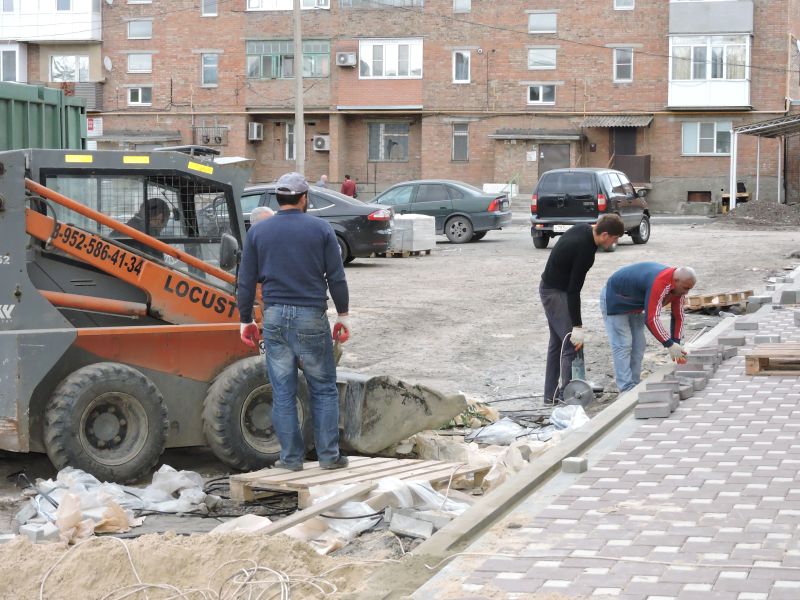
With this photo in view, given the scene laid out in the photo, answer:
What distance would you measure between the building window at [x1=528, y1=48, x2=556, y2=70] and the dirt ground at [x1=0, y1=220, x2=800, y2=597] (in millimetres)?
24284

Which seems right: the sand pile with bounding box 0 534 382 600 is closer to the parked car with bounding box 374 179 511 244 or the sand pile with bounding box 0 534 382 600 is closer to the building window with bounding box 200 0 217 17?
the parked car with bounding box 374 179 511 244

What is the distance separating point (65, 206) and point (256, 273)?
72.9 inches

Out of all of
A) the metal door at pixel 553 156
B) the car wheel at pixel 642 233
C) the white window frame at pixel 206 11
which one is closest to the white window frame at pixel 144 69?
the white window frame at pixel 206 11

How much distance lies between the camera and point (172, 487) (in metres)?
8.23

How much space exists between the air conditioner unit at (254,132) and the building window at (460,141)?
28.6 feet

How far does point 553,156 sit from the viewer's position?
5300 cm

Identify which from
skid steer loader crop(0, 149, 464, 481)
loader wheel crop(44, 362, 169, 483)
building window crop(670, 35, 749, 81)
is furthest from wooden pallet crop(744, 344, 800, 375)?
building window crop(670, 35, 749, 81)

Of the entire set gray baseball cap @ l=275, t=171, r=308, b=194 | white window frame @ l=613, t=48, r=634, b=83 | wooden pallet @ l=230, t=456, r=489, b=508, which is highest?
white window frame @ l=613, t=48, r=634, b=83

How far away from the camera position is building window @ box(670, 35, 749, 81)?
51.3 m

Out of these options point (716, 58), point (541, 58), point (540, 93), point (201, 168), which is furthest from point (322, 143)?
point (201, 168)

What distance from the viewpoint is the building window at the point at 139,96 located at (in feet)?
189

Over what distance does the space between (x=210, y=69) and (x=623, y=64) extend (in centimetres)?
1814

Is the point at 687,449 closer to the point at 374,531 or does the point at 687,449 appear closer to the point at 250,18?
the point at 374,531

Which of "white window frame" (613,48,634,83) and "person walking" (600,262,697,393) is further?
"white window frame" (613,48,634,83)
